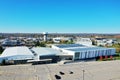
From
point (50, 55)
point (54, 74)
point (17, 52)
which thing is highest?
point (17, 52)

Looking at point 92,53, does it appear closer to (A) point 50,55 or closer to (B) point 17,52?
(A) point 50,55

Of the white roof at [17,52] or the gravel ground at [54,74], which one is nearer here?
the gravel ground at [54,74]

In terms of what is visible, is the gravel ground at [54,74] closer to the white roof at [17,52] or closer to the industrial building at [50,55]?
the industrial building at [50,55]

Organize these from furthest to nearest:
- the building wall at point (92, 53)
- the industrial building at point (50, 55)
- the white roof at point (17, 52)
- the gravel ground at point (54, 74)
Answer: the building wall at point (92, 53) < the white roof at point (17, 52) < the industrial building at point (50, 55) < the gravel ground at point (54, 74)

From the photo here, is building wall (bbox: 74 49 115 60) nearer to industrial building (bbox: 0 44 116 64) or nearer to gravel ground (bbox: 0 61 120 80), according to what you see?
industrial building (bbox: 0 44 116 64)

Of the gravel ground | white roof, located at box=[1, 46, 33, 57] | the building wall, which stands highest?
white roof, located at box=[1, 46, 33, 57]

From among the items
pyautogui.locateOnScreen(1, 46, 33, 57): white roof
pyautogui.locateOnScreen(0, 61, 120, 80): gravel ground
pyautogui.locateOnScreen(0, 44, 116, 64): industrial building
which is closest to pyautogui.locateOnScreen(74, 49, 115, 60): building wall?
pyautogui.locateOnScreen(0, 44, 116, 64): industrial building

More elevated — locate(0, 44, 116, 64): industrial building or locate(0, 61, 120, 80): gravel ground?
locate(0, 44, 116, 64): industrial building

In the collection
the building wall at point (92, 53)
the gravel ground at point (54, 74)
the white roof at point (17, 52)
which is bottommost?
the gravel ground at point (54, 74)

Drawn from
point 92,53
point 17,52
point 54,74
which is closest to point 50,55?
point 17,52

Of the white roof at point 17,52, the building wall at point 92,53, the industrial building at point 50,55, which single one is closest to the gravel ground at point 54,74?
the industrial building at point 50,55

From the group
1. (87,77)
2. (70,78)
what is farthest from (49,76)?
(87,77)

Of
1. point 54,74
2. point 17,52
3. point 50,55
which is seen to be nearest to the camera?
point 54,74
